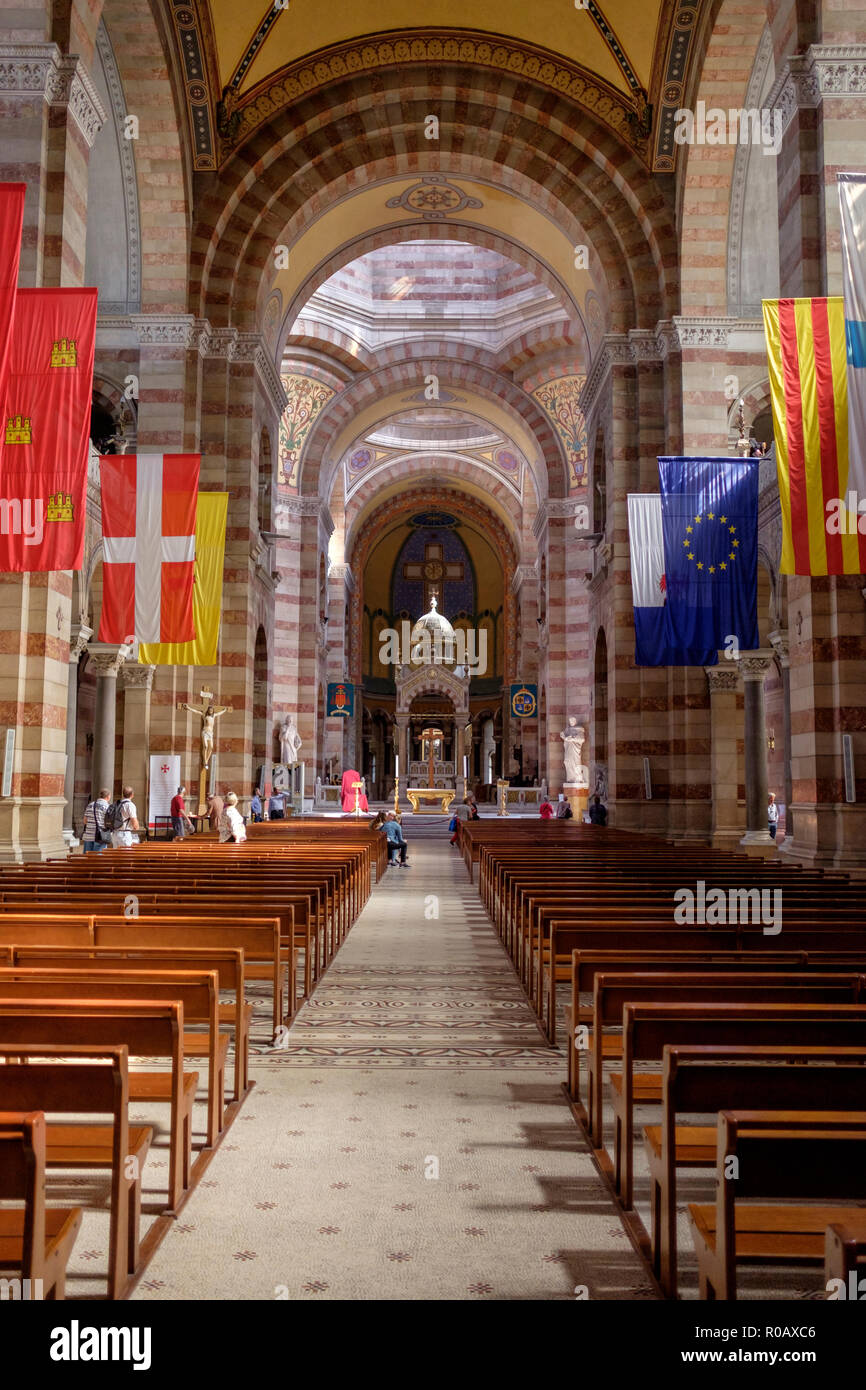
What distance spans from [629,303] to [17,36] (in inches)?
458

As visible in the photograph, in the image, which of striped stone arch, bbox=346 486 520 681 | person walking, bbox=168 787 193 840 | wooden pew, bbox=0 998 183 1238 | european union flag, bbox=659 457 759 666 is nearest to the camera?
wooden pew, bbox=0 998 183 1238

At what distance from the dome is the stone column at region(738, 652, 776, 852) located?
2871cm

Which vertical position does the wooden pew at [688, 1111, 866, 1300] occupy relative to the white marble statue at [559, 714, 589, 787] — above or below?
below

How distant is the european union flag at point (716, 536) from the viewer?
1302cm

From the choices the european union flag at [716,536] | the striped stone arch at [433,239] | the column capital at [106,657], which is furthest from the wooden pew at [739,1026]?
the striped stone arch at [433,239]

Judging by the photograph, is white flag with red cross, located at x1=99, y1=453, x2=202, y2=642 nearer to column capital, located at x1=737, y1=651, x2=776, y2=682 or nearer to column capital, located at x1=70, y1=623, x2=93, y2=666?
column capital, located at x1=70, y1=623, x2=93, y2=666

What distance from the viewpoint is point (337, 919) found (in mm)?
9703

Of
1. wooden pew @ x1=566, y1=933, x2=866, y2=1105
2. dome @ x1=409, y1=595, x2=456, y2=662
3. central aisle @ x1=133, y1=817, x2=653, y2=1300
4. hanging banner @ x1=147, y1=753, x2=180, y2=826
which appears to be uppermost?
dome @ x1=409, y1=595, x2=456, y2=662

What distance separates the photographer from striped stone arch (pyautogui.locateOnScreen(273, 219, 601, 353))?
23.1 m

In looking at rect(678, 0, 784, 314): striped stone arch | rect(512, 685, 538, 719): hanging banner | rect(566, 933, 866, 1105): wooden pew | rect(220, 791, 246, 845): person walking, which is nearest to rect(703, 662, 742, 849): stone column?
rect(678, 0, 784, 314): striped stone arch

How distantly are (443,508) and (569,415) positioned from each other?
646 inches

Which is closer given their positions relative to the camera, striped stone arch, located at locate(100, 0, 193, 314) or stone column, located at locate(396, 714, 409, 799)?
striped stone arch, located at locate(100, 0, 193, 314)

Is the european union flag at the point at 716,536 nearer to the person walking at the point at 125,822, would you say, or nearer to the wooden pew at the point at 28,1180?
the person walking at the point at 125,822

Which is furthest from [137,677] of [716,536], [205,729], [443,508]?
[443,508]
